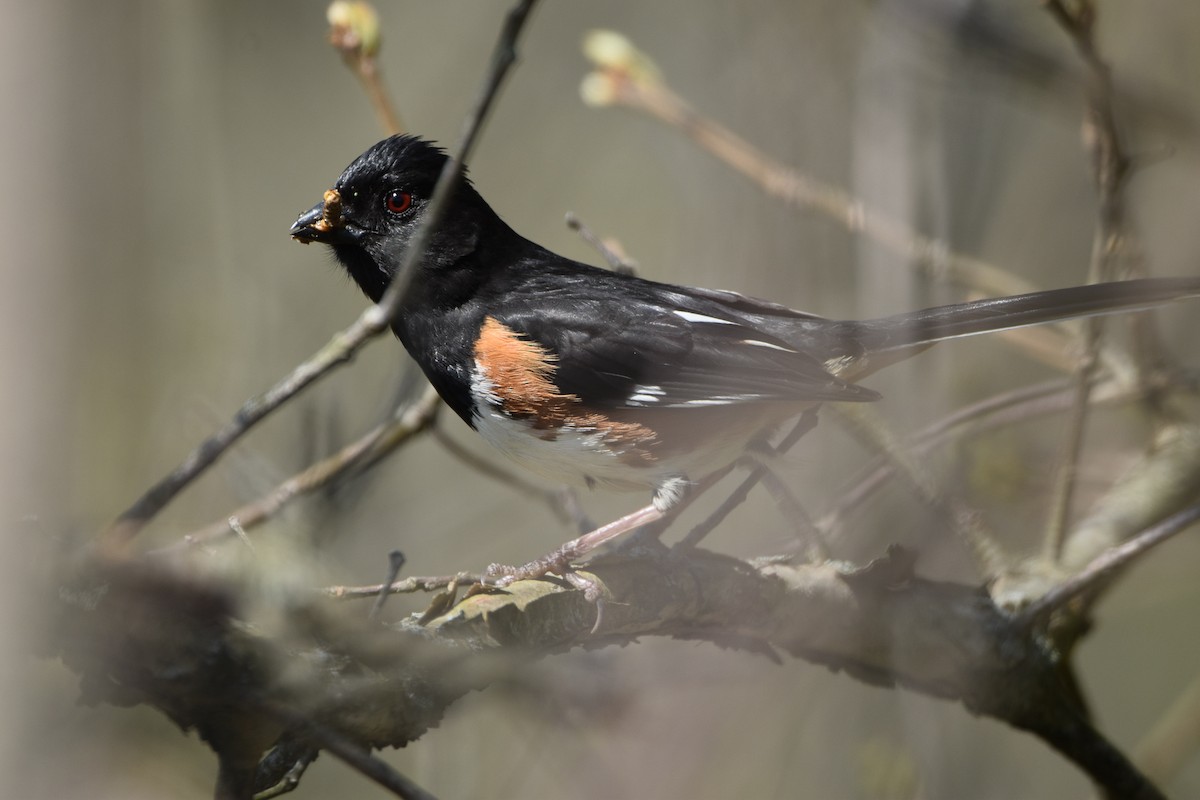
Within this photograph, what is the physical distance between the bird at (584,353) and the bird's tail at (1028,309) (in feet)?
0.04

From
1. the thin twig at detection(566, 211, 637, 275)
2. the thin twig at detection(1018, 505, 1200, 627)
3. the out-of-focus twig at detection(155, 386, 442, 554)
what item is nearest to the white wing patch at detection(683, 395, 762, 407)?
the thin twig at detection(566, 211, 637, 275)

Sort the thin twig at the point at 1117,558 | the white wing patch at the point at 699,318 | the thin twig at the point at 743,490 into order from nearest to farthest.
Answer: the thin twig at the point at 1117,558 → the thin twig at the point at 743,490 → the white wing patch at the point at 699,318

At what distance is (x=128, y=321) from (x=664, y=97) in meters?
1.88

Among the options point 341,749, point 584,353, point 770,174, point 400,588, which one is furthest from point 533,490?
point 341,749

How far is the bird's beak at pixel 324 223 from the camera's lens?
2398 mm

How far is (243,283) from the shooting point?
3.30 metres

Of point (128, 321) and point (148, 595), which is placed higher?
point (128, 321)

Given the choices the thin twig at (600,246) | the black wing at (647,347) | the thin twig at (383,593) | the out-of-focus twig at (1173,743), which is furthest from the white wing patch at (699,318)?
the out-of-focus twig at (1173,743)

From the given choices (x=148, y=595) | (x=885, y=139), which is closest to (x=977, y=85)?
(x=885, y=139)

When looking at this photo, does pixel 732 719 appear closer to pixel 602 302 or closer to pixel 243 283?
pixel 602 302

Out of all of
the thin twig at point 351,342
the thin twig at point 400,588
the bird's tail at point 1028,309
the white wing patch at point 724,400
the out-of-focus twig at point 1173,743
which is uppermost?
the thin twig at point 351,342

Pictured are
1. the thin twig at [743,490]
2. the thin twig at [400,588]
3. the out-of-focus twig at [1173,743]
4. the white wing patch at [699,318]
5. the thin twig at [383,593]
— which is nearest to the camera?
the thin twig at [383,593]

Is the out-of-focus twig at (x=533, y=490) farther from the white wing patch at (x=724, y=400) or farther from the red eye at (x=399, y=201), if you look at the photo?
the red eye at (x=399, y=201)

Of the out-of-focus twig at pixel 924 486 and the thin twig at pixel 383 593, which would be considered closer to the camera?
the thin twig at pixel 383 593
